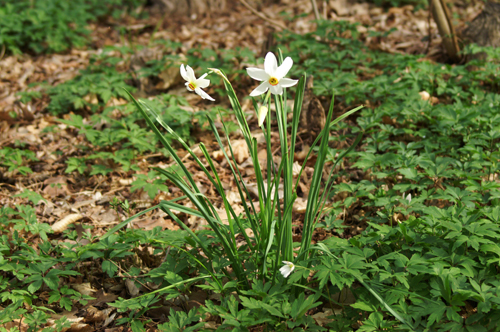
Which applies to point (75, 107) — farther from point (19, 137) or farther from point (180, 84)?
point (180, 84)

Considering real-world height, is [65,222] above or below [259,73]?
below

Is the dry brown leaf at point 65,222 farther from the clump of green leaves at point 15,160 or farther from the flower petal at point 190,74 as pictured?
the flower petal at point 190,74

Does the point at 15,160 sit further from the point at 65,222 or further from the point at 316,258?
the point at 316,258

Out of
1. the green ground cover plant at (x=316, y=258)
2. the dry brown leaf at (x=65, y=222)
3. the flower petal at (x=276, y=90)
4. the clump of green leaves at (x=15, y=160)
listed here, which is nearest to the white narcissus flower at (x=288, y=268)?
the green ground cover plant at (x=316, y=258)

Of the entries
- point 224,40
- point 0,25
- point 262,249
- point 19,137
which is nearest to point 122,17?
point 0,25

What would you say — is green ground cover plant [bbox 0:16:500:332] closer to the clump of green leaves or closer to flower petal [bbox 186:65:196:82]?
flower petal [bbox 186:65:196:82]

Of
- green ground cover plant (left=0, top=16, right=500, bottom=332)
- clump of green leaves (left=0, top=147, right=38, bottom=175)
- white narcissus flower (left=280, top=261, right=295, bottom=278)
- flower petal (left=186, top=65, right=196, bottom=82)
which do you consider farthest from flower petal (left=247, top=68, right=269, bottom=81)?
clump of green leaves (left=0, top=147, right=38, bottom=175)

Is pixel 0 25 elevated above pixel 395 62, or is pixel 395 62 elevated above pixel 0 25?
pixel 0 25

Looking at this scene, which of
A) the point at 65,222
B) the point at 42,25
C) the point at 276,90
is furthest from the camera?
the point at 42,25

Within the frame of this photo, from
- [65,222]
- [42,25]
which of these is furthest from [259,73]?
[42,25]
